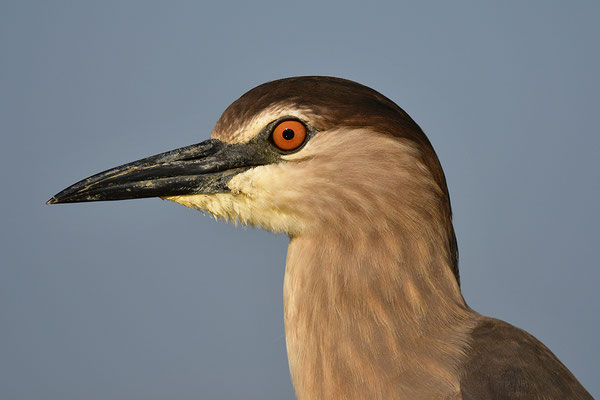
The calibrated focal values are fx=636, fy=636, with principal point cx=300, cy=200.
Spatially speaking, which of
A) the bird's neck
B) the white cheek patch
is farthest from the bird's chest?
the white cheek patch

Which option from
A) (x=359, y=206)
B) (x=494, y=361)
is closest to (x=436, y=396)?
(x=494, y=361)

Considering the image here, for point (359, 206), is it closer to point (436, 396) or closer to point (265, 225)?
point (265, 225)

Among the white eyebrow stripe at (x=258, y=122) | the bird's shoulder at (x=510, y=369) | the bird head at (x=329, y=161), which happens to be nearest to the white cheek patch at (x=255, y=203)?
the bird head at (x=329, y=161)

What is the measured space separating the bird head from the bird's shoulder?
33cm

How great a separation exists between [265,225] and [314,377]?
465 mm

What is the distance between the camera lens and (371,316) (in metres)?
1.77

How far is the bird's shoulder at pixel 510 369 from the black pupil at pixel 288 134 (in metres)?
0.75

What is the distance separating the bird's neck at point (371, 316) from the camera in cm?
170

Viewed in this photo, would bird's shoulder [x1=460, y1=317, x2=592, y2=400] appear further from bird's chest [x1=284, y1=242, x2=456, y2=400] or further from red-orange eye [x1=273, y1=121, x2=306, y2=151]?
red-orange eye [x1=273, y1=121, x2=306, y2=151]

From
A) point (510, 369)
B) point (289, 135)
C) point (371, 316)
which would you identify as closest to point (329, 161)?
point (289, 135)

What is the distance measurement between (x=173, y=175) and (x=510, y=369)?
1122mm

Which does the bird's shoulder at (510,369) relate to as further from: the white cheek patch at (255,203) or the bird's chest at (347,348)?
the white cheek patch at (255,203)

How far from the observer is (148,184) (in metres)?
1.98

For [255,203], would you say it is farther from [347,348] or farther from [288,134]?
[347,348]
